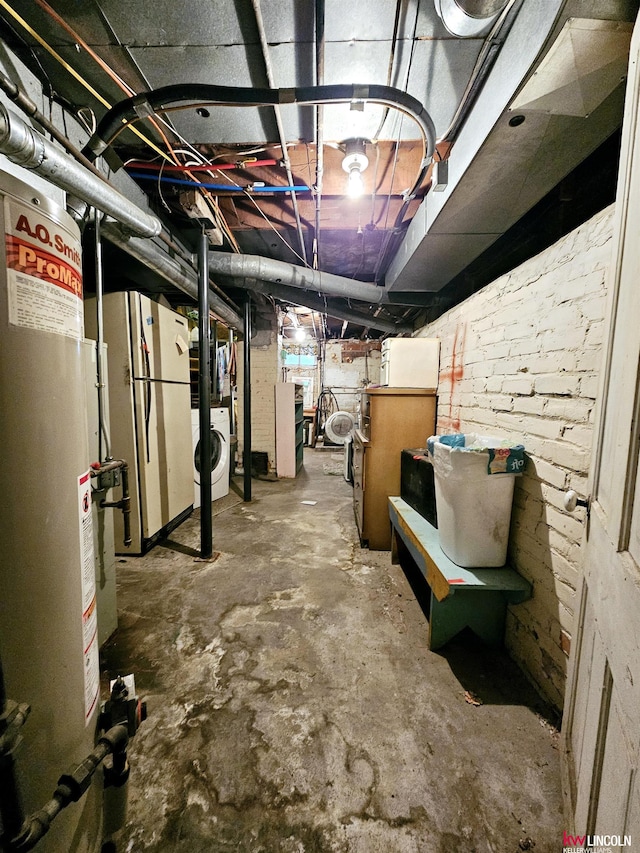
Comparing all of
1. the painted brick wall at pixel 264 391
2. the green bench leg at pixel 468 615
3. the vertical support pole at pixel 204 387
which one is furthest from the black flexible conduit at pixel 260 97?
the painted brick wall at pixel 264 391

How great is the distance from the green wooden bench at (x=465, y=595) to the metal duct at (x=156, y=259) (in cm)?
258

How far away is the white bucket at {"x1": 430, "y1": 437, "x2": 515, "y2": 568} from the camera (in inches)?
58.4

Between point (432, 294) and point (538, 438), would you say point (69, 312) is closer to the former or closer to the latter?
point (538, 438)

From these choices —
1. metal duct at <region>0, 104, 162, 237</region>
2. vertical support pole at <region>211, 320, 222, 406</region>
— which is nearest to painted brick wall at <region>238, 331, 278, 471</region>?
vertical support pole at <region>211, 320, 222, 406</region>

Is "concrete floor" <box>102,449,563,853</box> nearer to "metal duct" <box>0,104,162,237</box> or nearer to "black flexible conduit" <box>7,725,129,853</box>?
"black flexible conduit" <box>7,725,129,853</box>

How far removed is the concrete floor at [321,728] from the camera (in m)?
0.94

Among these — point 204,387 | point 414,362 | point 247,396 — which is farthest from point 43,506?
point 247,396

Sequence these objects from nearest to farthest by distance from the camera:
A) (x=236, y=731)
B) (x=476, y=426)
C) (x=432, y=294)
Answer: (x=236, y=731) < (x=476, y=426) < (x=432, y=294)

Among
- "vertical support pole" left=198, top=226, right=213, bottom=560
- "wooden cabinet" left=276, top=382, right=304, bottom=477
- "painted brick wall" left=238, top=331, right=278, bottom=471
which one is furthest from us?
"painted brick wall" left=238, top=331, right=278, bottom=471

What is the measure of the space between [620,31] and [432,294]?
2.51 metres

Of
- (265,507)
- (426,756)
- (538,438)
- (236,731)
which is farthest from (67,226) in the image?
(265,507)

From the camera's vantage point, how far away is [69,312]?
0.67m

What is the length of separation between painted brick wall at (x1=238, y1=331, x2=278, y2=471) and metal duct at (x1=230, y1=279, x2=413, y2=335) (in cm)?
100

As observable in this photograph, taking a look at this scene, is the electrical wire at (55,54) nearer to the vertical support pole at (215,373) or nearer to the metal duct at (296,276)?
the metal duct at (296,276)
